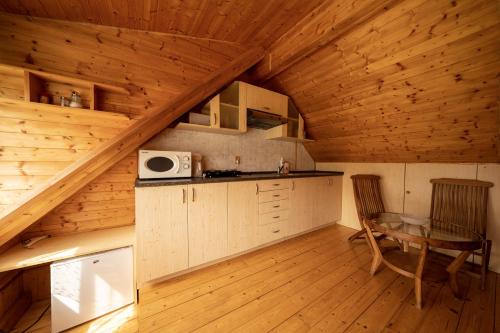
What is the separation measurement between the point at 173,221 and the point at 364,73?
268cm

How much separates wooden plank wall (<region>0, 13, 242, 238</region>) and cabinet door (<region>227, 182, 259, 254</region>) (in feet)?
3.94

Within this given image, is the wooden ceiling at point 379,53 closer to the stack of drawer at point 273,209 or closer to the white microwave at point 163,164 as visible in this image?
the white microwave at point 163,164

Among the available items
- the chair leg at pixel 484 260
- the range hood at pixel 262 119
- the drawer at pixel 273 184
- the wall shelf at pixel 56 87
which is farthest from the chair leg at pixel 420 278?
the wall shelf at pixel 56 87

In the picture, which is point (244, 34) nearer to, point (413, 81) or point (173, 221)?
point (413, 81)

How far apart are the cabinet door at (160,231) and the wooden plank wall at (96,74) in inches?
25.5

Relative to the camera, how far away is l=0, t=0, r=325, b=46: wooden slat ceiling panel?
1.24 metres

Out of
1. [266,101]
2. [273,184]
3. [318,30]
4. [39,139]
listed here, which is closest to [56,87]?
[39,139]

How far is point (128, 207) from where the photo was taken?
203cm

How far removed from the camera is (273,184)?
2.36 m

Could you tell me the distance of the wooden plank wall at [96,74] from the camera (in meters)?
1.30

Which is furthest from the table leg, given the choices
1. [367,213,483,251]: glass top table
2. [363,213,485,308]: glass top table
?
[367,213,483,251]: glass top table

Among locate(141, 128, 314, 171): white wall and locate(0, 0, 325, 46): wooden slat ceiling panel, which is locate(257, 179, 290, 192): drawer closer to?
locate(141, 128, 314, 171): white wall

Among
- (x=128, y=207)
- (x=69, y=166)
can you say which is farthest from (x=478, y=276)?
(x=69, y=166)

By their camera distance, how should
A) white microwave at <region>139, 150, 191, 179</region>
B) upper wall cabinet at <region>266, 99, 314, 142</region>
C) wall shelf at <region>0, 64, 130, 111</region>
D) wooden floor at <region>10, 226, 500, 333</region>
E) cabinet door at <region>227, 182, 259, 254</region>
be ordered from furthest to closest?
upper wall cabinet at <region>266, 99, 314, 142</region>
cabinet door at <region>227, 182, 259, 254</region>
white microwave at <region>139, 150, 191, 179</region>
wooden floor at <region>10, 226, 500, 333</region>
wall shelf at <region>0, 64, 130, 111</region>
